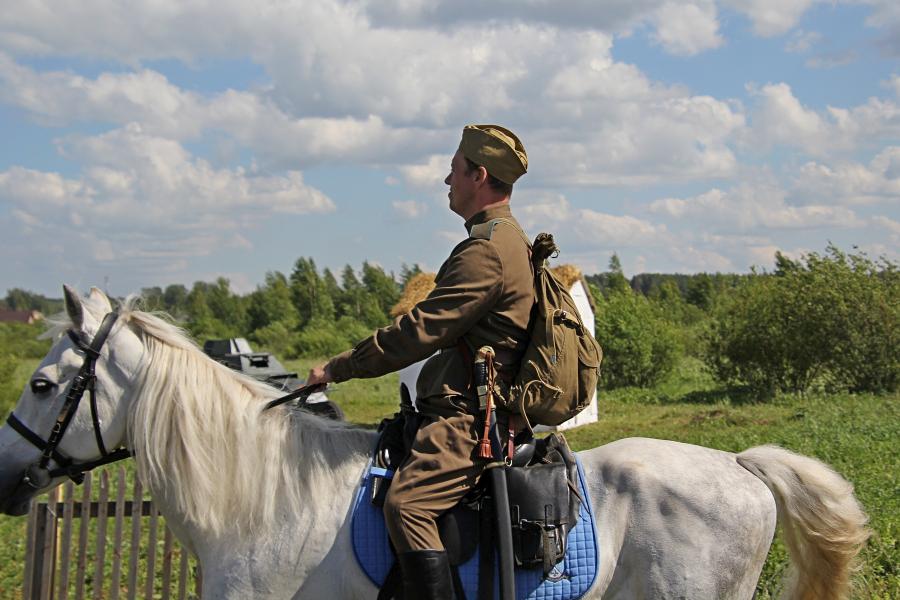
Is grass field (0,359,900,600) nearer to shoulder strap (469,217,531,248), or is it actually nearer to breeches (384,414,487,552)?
breeches (384,414,487,552)

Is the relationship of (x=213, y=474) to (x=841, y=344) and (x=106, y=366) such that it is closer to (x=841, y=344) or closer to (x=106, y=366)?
(x=106, y=366)

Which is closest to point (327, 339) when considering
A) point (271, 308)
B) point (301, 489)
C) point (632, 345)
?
point (271, 308)

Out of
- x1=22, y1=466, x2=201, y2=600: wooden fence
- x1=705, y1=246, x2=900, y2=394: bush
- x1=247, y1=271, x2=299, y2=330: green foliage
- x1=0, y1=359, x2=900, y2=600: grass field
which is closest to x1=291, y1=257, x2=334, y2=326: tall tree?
x1=247, y1=271, x2=299, y2=330: green foliage

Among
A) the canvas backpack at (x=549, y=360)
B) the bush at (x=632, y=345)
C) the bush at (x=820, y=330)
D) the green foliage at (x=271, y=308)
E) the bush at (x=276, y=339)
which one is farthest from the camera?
the green foliage at (x=271, y=308)

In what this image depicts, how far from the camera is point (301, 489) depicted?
3.31 m

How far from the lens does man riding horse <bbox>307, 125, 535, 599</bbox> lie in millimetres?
3037

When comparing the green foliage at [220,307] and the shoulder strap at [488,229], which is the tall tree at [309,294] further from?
the shoulder strap at [488,229]

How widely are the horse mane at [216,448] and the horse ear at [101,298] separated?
12 centimetres

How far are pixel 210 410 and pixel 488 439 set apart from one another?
117 centimetres

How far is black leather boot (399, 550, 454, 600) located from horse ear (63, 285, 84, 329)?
163 centimetres

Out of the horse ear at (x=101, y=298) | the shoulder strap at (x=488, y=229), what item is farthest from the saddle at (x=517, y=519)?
the horse ear at (x=101, y=298)

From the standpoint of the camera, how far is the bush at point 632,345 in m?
28.8

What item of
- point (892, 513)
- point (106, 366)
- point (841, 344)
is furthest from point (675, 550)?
point (841, 344)

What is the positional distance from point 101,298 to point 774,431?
12209 millimetres
